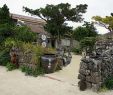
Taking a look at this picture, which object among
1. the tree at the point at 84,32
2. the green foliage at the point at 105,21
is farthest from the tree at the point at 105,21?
the tree at the point at 84,32

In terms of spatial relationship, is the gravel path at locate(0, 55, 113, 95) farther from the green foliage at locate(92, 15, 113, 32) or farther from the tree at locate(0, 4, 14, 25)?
the green foliage at locate(92, 15, 113, 32)

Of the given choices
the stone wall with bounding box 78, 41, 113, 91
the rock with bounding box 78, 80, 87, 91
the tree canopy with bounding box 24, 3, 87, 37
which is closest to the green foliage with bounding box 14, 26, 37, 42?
the stone wall with bounding box 78, 41, 113, 91

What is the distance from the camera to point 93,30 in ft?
96.2

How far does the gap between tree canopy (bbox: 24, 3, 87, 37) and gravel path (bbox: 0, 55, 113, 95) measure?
1709cm

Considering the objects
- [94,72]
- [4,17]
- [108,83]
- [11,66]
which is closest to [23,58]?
[11,66]

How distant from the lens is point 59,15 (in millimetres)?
28297

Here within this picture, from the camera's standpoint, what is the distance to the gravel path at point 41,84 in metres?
8.42

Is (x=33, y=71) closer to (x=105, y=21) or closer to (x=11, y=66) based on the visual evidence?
(x=11, y=66)

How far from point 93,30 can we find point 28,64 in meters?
18.4

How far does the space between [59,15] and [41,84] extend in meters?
19.5

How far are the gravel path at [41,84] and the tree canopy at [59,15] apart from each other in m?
17.1

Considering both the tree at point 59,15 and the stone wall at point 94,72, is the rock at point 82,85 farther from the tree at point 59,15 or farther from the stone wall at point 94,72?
the tree at point 59,15

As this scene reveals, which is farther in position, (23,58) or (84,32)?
(84,32)

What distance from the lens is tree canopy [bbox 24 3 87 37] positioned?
28047 millimetres
